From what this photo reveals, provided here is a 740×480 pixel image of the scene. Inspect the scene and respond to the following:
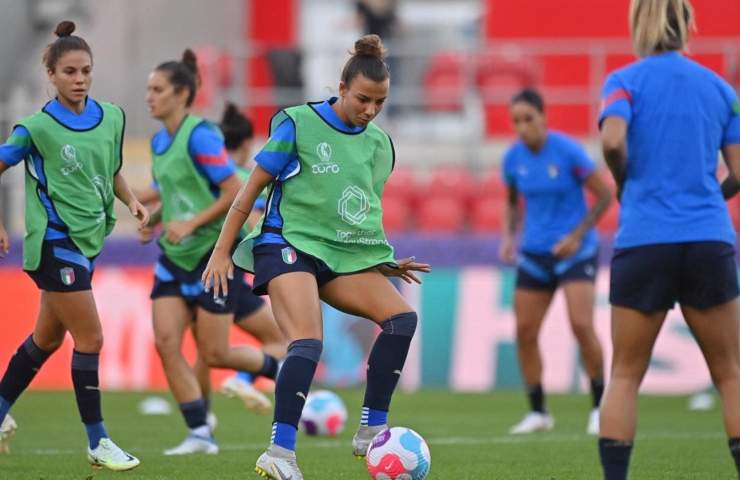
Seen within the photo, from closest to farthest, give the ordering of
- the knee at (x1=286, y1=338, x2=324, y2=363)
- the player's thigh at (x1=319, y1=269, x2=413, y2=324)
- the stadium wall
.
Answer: the knee at (x1=286, y1=338, x2=324, y2=363) < the player's thigh at (x1=319, y1=269, x2=413, y2=324) < the stadium wall

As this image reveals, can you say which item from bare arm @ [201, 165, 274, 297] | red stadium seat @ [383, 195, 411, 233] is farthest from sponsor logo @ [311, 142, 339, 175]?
red stadium seat @ [383, 195, 411, 233]

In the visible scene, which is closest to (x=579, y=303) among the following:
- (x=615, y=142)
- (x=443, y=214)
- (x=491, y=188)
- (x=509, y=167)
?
(x=509, y=167)

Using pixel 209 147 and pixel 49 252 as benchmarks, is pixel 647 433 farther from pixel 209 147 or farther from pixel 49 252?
pixel 49 252

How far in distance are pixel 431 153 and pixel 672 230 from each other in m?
13.3

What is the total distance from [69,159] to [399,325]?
2.10m

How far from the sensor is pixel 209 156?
896cm

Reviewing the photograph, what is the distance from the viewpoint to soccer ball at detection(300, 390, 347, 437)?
10250mm

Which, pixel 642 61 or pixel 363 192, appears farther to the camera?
pixel 363 192

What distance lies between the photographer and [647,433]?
10.5 m

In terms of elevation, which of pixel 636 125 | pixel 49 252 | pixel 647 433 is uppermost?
pixel 636 125

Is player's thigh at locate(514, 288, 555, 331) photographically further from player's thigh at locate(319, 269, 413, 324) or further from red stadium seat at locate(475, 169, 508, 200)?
red stadium seat at locate(475, 169, 508, 200)

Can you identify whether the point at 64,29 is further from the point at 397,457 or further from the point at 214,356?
the point at 397,457

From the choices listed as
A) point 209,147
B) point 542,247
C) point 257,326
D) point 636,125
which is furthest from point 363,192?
point 542,247

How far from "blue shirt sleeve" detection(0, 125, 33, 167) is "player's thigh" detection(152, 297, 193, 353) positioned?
1.78 metres
